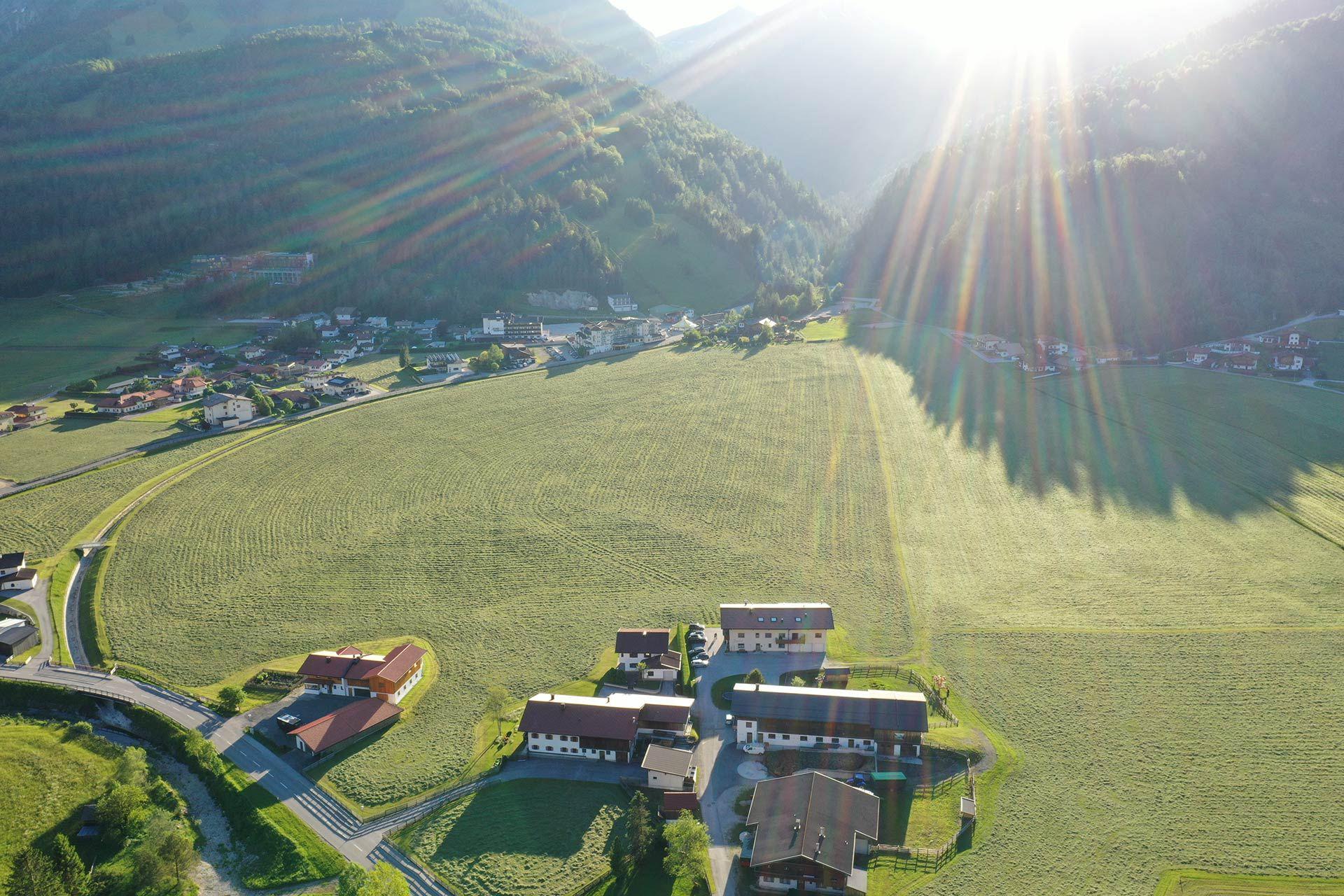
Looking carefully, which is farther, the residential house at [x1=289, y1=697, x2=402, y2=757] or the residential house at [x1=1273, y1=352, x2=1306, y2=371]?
the residential house at [x1=1273, y1=352, x2=1306, y2=371]

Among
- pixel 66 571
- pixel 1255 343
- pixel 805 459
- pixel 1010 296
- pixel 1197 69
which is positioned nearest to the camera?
pixel 66 571

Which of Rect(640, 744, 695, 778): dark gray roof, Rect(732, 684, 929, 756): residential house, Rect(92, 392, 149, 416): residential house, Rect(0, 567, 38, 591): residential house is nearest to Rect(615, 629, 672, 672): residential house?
Rect(732, 684, 929, 756): residential house

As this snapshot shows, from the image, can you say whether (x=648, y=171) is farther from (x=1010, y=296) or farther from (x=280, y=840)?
(x=280, y=840)

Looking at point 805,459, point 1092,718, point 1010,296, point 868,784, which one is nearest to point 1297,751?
point 1092,718

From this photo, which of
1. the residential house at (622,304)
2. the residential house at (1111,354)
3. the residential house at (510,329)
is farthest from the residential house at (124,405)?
the residential house at (1111,354)

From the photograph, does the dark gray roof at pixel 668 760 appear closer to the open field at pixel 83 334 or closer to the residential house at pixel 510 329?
the open field at pixel 83 334

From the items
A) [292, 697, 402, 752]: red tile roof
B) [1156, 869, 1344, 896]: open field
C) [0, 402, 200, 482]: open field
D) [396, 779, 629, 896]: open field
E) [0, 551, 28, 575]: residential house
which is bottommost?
[396, 779, 629, 896]: open field

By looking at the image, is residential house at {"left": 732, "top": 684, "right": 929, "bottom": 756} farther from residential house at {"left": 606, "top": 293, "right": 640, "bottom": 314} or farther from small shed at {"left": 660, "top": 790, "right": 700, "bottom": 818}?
residential house at {"left": 606, "top": 293, "right": 640, "bottom": 314}

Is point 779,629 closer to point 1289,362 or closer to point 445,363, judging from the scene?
point 445,363
